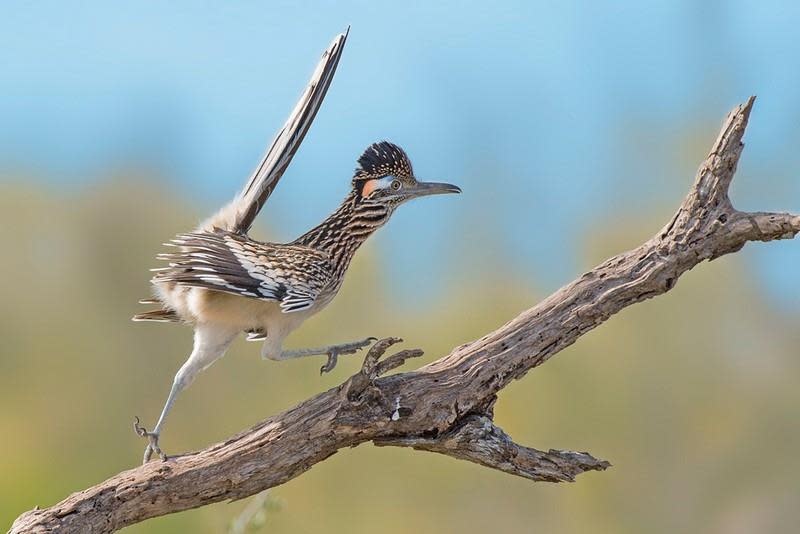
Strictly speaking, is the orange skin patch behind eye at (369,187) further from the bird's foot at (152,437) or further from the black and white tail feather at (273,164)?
the bird's foot at (152,437)

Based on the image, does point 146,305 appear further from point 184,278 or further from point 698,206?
point 698,206

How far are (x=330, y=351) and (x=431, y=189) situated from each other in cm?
70

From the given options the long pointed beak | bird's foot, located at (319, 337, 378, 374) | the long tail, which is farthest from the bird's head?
bird's foot, located at (319, 337, 378, 374)

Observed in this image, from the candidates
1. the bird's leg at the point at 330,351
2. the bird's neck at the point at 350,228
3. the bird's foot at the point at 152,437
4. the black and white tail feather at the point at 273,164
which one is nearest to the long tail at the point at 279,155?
the black and white tail feather at the point at 273,164

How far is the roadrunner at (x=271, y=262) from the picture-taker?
3.10 m

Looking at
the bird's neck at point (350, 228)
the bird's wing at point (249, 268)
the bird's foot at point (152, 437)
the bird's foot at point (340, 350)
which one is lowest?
the bird's foot at point (152, 437)

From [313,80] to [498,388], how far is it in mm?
1338

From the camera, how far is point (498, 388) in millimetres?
3096

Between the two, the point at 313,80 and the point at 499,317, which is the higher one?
the point at 313,80

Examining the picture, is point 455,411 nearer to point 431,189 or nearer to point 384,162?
point 431,189

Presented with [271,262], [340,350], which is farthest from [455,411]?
[271,262]

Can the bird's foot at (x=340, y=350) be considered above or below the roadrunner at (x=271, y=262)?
below

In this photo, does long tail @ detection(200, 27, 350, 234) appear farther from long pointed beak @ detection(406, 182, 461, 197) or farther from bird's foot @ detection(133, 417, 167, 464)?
bird's foot @ detection(133, 417, 167, 464)

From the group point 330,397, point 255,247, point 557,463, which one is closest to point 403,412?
point 330,397
